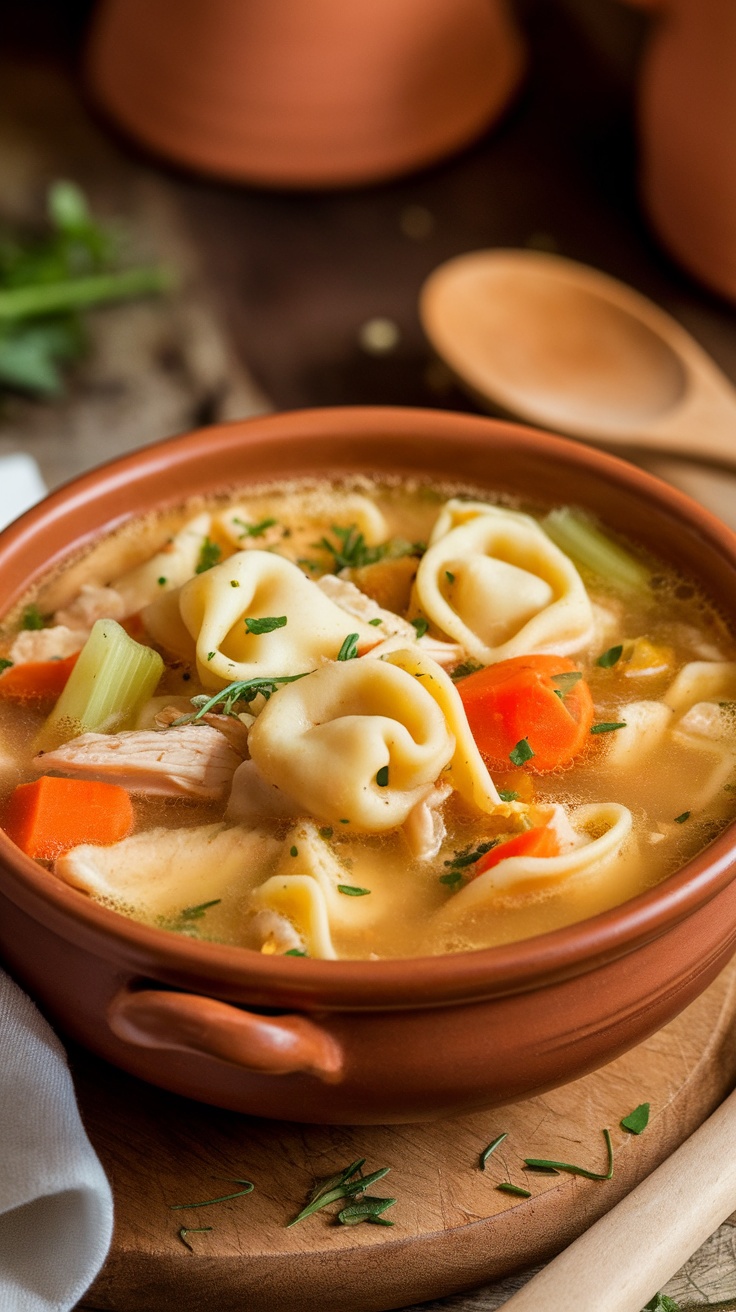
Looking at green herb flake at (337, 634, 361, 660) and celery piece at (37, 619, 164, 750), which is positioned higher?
green herb flake at (337, 634, 361, 660)

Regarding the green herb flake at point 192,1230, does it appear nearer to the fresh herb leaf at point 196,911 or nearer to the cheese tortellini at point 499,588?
the fresh herb leaf at point 196,911

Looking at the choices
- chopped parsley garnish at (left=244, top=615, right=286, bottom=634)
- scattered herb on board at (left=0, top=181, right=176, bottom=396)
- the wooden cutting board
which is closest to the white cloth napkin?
the wooden cutting board

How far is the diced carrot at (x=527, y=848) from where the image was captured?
6.59 ft

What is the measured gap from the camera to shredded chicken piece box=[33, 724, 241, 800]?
2.11 metres

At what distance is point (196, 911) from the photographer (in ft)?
6.50

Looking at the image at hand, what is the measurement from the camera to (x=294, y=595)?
7.80 ft

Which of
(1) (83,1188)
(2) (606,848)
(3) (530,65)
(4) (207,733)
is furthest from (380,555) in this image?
(3) (530,65)

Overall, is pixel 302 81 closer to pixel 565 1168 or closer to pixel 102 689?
pixel 102 689

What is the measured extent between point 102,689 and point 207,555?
451mm

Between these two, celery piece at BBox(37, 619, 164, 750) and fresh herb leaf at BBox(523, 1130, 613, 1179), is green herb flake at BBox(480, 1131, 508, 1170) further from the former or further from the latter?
celery piece at BBox(37, 619, 164, 750)

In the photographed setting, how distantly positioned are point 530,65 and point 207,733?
14.3 feet

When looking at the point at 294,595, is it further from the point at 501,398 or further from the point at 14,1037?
the point at 501,398

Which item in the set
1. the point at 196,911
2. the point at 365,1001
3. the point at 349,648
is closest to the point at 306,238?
the point at 349,648

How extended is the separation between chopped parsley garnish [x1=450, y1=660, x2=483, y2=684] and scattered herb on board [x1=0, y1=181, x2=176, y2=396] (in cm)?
235
